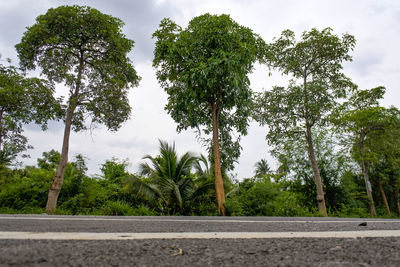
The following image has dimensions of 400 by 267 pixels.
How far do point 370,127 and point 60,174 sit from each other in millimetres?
18165

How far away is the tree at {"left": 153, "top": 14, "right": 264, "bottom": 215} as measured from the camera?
324 inches

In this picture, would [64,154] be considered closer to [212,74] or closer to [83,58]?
[83,58]

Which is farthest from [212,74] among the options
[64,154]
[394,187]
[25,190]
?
[394,187]

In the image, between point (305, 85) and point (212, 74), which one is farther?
point (305, 85)

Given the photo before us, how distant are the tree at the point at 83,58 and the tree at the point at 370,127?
13.1 metres

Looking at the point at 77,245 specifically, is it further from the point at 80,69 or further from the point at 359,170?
the point at 359,170

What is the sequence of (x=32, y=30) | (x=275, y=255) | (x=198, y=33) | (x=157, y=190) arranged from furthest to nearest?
(x=32, y=30), (x=157, y=190), (x=198, y=33), (x=275, y=255)

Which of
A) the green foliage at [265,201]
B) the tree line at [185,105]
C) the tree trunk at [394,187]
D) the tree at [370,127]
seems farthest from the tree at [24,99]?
the tree trunk at [394,187]

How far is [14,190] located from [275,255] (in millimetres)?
12336

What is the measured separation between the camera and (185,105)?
29.9ft

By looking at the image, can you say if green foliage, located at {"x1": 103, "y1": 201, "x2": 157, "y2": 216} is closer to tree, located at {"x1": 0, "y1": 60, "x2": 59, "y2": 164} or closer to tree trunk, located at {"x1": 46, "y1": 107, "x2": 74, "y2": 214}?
tree trunk, located at {"x1": 46, "y1": 107, "x2": 74, "y2": 214}

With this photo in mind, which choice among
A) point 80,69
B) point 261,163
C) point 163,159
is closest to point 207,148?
point 163,159

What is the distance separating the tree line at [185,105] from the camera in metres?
8.88

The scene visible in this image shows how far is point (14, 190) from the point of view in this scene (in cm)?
1005
